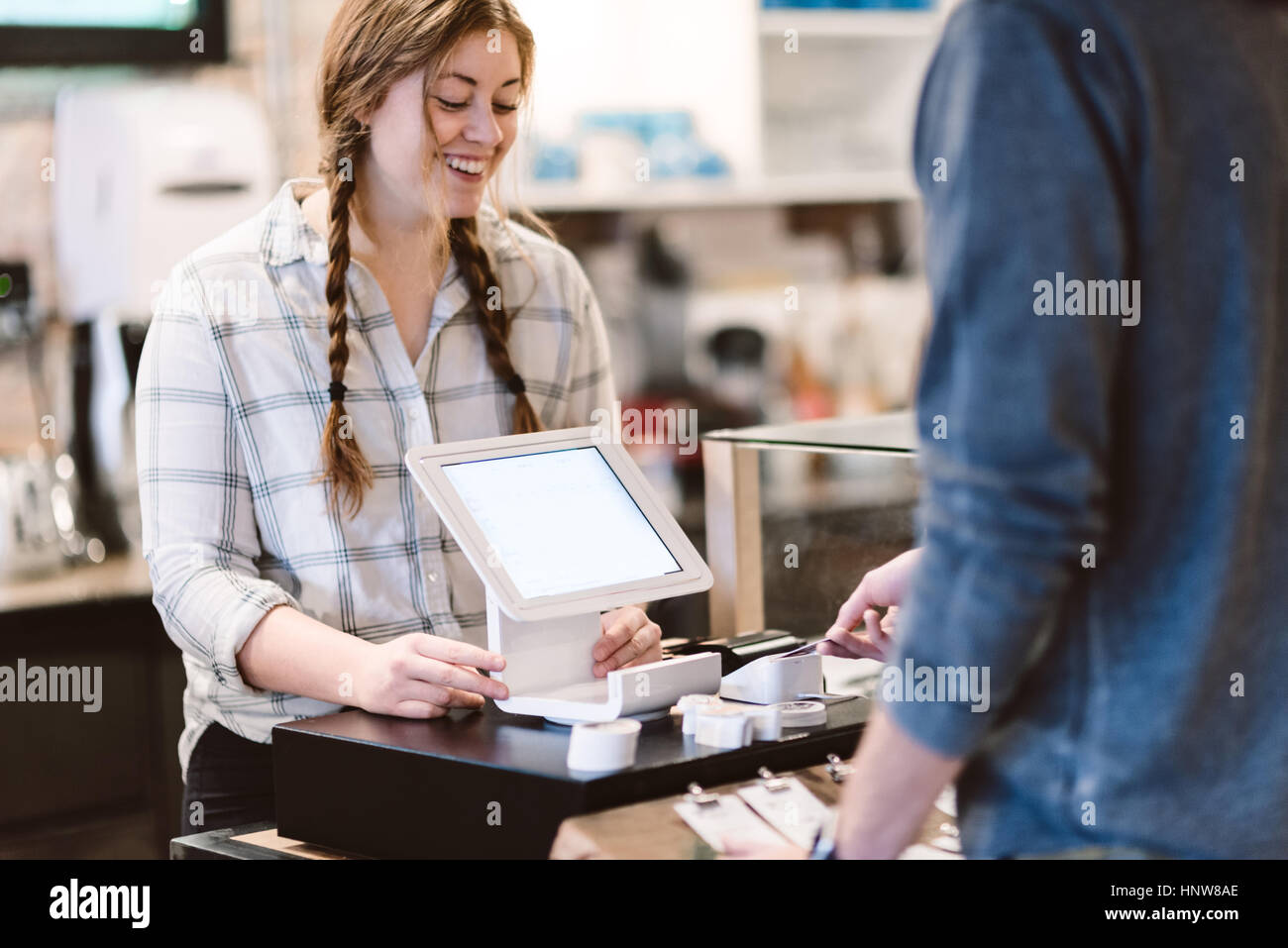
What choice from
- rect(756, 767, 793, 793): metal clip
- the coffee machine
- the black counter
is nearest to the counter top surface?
the coffee machine

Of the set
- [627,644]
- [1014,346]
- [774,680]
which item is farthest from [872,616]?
[1014,346]

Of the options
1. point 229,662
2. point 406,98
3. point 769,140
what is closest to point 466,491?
point 229,662

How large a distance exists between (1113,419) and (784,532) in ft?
2.73

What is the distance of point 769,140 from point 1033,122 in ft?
9.72

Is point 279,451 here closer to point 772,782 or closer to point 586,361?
point 586,361

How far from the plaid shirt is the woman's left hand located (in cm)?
31

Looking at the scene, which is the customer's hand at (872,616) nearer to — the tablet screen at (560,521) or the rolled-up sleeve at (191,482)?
the tablet screen at (560,521)

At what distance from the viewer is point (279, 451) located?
4.97ft

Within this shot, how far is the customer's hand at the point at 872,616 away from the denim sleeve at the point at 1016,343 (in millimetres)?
408

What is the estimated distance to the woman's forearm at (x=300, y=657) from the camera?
4.22ft

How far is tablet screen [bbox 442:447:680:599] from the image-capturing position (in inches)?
45.6

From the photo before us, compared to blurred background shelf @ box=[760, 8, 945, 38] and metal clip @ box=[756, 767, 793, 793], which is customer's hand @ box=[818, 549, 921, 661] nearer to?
metal clip @ box=[756, 767, 793, 793]

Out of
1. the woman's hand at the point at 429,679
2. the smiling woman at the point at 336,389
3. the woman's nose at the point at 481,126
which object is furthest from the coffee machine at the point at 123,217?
the woman's hand at the point at 429,679

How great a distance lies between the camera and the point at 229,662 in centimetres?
139
